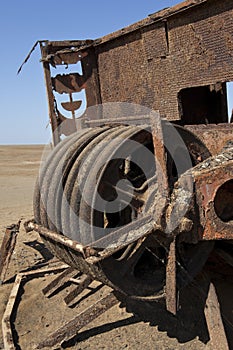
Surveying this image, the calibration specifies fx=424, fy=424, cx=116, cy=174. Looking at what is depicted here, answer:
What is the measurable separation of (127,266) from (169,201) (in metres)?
0.66

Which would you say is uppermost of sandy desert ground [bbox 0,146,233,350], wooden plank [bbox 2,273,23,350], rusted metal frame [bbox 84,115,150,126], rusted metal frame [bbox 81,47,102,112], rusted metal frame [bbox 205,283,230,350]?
rusted metal frame [bbox 81,47,102,112]

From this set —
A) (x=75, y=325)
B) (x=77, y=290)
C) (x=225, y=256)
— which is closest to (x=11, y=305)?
(x=77, y=290)

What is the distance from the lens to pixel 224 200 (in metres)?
2.77

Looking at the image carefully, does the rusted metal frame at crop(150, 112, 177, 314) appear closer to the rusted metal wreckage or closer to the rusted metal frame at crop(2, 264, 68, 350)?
the rusted metal wreckage

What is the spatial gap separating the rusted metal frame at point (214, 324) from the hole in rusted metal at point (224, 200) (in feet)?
2.09

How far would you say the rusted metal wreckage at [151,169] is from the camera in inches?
103

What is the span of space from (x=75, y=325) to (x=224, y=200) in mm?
1688

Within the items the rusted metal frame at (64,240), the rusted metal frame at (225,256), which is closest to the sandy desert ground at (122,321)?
the rusted metal frame at (225,256)

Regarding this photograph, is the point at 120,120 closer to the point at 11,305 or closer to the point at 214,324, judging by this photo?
the point at 11,305

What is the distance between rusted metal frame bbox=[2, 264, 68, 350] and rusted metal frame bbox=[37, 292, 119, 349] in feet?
0.89

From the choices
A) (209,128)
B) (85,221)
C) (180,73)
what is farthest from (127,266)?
(180,73)

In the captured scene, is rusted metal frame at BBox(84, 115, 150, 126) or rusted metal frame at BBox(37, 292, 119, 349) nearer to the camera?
rusted metal frame at BBox(37, 292, 119, 349)

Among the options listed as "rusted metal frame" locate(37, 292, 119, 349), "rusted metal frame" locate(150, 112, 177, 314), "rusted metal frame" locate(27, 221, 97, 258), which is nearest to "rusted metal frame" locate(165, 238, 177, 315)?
"rusted metal frame" locate(150, 112, 177, 314)

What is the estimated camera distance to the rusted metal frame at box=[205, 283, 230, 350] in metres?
2.93
